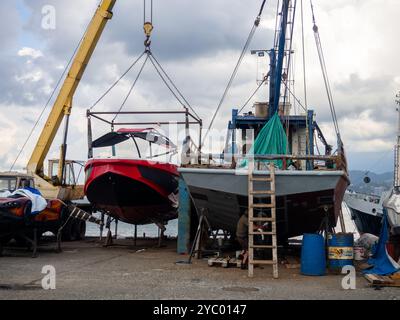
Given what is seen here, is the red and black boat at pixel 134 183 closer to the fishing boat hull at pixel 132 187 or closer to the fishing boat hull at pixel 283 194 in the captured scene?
the fishing boat hull at pixel 132 187

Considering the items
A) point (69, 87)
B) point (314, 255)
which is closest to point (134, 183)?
point (69, 87)

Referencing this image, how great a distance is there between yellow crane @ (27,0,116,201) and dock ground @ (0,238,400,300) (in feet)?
17.3

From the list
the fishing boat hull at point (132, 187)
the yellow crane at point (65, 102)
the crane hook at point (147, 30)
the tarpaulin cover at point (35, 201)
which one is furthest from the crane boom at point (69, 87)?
the tarpaulin cover at point (35, 201)

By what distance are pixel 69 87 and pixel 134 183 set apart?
5.43 meters

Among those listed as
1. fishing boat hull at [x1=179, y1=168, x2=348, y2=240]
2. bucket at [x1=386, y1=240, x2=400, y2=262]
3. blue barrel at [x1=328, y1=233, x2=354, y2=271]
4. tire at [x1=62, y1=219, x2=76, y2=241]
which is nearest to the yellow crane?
tire at [x1=62, y1=219, x2=76, y2=241]

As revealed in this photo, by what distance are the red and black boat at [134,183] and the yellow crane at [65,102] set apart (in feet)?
7.89

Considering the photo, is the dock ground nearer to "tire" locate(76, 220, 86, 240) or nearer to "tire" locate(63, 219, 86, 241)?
"tire" locate(63, 219, 86, 241)

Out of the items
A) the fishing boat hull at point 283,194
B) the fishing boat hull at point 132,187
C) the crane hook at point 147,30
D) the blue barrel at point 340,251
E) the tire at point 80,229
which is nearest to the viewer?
the blue barrel at point 340,251

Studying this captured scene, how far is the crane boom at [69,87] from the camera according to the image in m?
18.5

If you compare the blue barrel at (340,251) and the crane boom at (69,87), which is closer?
the blue barrel at (340,251)

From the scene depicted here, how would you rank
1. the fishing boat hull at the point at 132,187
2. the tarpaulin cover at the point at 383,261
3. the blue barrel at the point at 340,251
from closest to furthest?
the tarpaulin cover at the point at 383,261 < the blue barrel at the point at 340,251 < the fishing boat hull at the point at 132,187

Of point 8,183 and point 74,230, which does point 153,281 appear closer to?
point 8,183

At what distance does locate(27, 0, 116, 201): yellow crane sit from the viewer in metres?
18.5

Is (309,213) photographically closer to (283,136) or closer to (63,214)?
(283,136)
